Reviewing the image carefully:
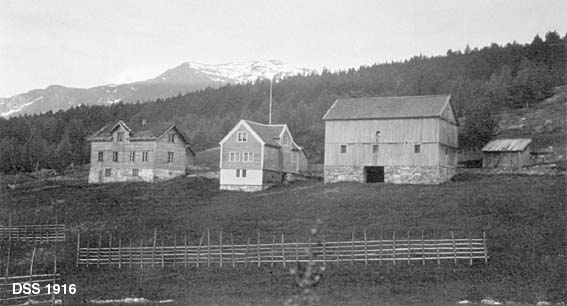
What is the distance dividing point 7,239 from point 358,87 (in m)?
138

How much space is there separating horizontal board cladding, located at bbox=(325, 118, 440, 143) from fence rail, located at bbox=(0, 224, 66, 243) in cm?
2859

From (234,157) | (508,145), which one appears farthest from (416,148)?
(234,157)

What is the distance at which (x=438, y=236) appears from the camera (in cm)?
4150

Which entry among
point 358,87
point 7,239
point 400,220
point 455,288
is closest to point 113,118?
point 358,87

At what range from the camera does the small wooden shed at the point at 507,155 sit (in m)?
77.9

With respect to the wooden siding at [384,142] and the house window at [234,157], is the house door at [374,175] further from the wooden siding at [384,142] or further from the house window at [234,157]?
the house window at [234,157]

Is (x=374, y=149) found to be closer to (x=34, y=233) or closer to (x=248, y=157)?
(x=248, y=157)

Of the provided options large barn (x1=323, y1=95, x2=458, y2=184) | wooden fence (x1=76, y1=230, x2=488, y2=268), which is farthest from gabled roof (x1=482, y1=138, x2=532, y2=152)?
wooden fence (x1=76, y1=230, x2=488, y2=268)

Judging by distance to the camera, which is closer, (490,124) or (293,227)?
(293,227)

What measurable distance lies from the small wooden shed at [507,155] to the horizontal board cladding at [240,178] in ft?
83.6

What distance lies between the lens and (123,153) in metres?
83.4

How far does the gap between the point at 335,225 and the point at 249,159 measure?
88.8ft

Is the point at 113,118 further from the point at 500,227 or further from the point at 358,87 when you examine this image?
the point at 500,227

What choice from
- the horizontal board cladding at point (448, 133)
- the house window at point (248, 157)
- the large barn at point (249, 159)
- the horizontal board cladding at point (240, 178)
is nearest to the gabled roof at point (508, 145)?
the horizontal board cladding at point (448, 133)
